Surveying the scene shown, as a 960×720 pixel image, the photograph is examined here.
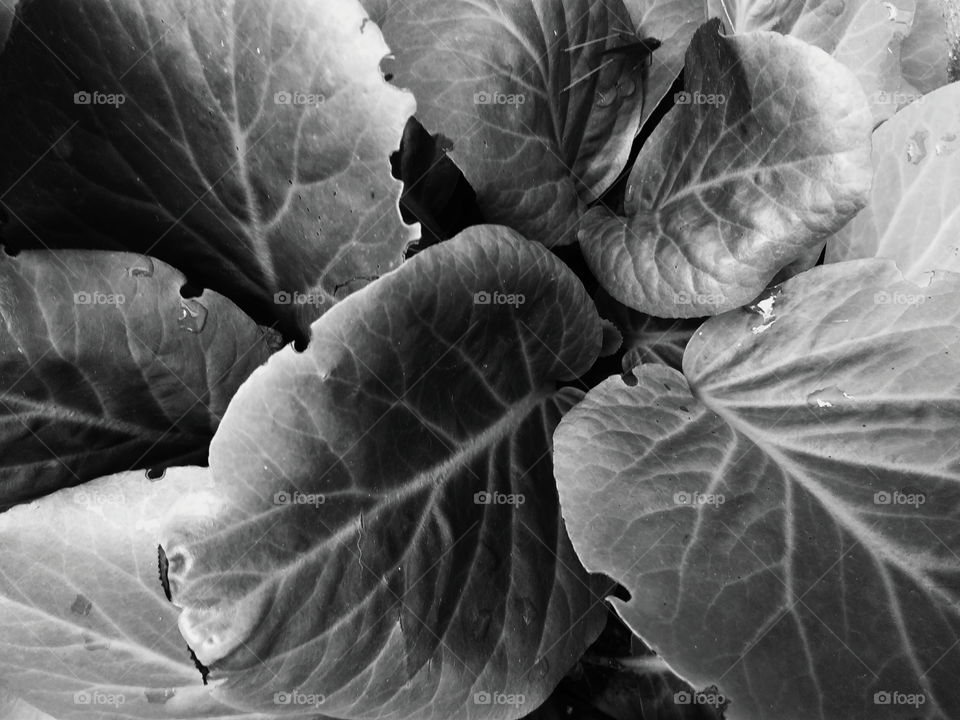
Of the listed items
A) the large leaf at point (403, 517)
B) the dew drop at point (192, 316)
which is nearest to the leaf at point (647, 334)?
the large leaf at point (403, 517)

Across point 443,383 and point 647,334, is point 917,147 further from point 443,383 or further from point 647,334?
point 443,383

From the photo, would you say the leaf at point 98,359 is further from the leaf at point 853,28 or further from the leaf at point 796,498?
the leaf at point 853,28

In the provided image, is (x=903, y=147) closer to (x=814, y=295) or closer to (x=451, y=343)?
(x=814, y=295)

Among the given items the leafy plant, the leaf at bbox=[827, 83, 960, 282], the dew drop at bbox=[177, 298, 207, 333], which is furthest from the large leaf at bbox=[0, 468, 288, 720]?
the leaf at bbox=[827, 83, 960, 282]

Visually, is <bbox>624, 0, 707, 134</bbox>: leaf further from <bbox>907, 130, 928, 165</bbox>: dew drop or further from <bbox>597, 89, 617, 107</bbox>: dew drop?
<bbox>907, 130, 928, 165</bbox>: dew drop

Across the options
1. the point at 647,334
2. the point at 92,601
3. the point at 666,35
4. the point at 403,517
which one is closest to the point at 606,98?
the point at 666,35
